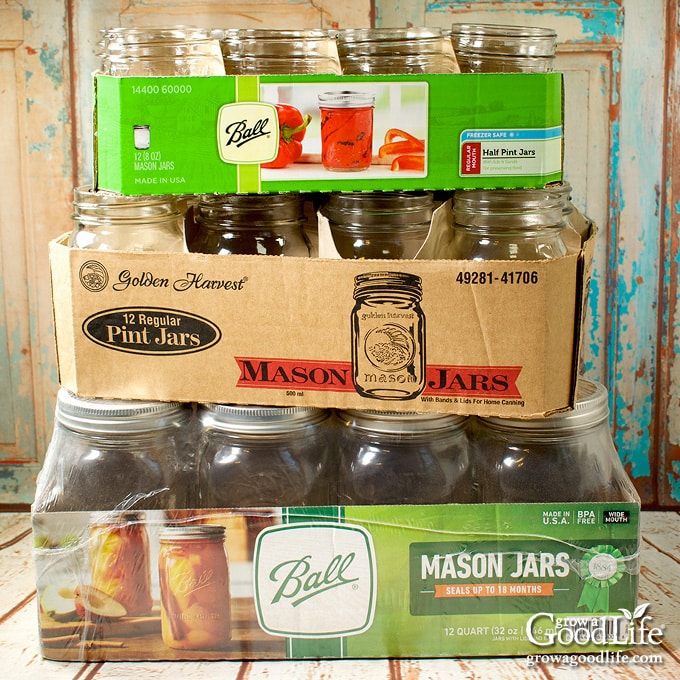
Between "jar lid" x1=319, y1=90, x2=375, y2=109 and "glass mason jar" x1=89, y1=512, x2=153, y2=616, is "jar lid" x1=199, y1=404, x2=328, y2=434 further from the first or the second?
"jar lid" x1=319, y1=90, x2=375, y2=109

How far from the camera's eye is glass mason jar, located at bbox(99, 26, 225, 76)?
1079 millimetres

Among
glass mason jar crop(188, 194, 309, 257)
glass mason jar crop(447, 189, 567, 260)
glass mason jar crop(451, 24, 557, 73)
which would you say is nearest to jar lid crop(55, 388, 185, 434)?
glass mason jar crop(188, 194, 309, 257)

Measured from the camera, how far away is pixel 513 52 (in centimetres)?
108

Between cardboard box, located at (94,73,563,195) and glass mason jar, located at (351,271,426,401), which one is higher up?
cardboard box, located at (94,73,563,195)

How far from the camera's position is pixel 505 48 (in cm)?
108

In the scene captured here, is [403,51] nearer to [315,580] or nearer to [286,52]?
[286,52]

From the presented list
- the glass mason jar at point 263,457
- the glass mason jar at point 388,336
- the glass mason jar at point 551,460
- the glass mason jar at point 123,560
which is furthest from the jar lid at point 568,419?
the glass mason jar at point 123,560

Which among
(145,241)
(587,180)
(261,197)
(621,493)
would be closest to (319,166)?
(261,197)

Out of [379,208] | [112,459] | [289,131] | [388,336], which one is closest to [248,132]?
[289,131]

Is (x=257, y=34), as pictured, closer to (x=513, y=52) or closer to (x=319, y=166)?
(x=319, y=166)

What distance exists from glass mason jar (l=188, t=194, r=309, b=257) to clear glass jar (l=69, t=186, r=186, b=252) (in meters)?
0.05

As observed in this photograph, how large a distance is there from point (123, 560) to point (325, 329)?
36 centimetres

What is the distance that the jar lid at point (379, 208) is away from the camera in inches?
43.4

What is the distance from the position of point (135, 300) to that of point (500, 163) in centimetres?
45
